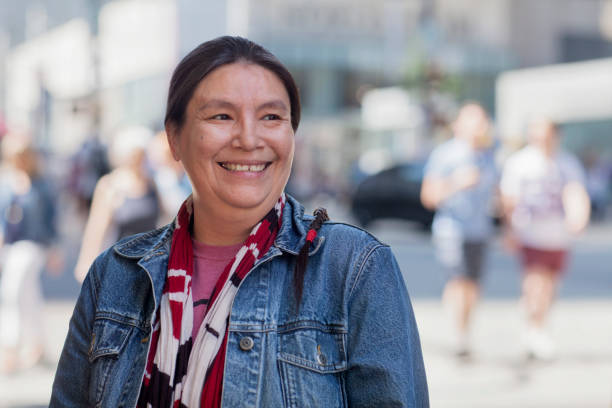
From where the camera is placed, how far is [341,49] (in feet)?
170

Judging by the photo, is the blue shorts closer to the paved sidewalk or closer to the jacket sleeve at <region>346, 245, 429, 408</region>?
the paved sidewalk

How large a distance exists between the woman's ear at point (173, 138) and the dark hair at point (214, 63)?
0.05 meters

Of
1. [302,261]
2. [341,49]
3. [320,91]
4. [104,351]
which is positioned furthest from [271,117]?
[341,49]

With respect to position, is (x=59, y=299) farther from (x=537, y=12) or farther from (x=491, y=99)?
(x=537, y=12)

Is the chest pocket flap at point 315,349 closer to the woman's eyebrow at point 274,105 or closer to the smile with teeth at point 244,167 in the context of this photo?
the smile with teeth at point 244,167

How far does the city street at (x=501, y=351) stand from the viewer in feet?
21.0

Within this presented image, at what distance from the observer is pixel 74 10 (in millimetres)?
67500

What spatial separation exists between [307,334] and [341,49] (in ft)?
166

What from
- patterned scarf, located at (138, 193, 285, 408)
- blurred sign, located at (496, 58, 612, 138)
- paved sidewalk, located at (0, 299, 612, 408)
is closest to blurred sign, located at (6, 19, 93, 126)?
blurred sign, located at (496, 58, 612, 138)

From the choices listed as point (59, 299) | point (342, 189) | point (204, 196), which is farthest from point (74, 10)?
point (204, 196)

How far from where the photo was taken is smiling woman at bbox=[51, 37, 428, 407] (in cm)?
200

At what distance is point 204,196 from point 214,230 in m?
0.08

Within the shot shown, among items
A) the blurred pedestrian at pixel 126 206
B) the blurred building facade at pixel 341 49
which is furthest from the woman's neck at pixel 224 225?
the blurred building facade at pixel 341 49

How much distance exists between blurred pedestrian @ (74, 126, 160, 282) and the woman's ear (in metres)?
5.28
